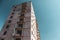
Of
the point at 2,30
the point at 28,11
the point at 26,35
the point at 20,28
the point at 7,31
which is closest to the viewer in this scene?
the point at 26,35

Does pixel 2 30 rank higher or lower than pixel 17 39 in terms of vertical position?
higher

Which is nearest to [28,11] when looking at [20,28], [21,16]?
[21,16]

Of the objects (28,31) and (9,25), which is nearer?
(28,31)

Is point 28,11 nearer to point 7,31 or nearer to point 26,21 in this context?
point 26,21

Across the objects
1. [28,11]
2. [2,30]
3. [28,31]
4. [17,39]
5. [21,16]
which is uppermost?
[28,11]

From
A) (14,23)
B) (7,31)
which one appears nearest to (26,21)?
(14,23)

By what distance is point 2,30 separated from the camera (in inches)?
1174

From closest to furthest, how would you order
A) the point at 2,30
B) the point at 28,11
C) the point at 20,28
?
the point at 20,28, the point at 2,30, the point at 28,11

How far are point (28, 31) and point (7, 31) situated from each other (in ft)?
20.5

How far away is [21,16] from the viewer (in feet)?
101

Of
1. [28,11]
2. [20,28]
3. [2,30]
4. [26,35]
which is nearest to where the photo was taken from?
[26,35]

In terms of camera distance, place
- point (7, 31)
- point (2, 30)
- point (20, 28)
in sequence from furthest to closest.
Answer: point (2, 30)
point (7, 31)
point (20, 28)

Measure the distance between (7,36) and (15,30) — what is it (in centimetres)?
248

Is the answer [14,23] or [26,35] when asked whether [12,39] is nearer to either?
[26,35]
